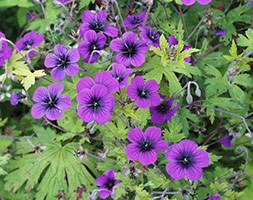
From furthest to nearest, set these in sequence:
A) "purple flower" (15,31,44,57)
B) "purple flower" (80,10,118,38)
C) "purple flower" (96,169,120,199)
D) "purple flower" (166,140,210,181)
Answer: "purple flower" (15,31,44,57)
"purple flower" (96,169,120,199)
"purple flower" (80,10,118,38)
"purple flower" (166,140,210,181)

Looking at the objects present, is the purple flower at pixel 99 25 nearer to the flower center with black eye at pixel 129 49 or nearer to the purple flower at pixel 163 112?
the flower center with black eye at pixel 129 49

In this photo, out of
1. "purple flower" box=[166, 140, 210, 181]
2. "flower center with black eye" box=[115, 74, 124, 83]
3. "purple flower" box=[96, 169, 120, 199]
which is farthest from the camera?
"purple flower" box=[96, 169, 120, 199]

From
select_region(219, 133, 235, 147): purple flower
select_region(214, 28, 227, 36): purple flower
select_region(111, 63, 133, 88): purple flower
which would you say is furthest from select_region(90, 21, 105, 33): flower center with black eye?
select_region(219, 133, 235, 147): purple flower

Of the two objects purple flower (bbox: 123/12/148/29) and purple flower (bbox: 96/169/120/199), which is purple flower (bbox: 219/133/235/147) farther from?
purple flower (bbox: 123/12/148/29)

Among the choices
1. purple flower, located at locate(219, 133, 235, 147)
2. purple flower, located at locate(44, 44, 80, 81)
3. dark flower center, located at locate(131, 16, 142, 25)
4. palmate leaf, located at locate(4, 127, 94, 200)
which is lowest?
palmate leaf, located at locate(4, 127, 94, 200)

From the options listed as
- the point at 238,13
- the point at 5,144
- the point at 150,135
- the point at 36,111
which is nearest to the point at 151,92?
the point at 150,135

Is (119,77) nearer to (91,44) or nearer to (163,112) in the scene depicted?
(91,44)

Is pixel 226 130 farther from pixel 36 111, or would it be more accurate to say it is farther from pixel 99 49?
pixel 36 111

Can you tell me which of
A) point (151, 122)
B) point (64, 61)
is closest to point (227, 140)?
point (151, 122)
